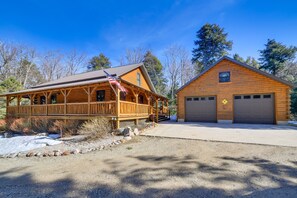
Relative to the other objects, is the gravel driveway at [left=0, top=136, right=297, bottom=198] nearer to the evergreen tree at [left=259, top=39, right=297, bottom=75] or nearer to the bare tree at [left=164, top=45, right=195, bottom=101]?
the evergreen tree at [left=259, top=39, right=297, bottom=75]

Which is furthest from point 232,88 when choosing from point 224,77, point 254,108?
point 254,108

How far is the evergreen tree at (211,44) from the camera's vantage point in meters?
28.3

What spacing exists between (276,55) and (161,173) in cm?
3073

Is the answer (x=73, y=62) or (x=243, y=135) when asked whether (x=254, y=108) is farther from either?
(x=73, y=62)

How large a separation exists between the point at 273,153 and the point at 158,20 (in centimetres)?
1616

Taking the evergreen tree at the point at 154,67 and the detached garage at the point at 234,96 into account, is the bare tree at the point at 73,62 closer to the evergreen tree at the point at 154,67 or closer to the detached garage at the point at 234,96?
the evergreen tree at the point at 154,67

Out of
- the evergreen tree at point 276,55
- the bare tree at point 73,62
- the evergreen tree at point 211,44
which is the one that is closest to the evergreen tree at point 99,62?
the bare tree at point 73,62

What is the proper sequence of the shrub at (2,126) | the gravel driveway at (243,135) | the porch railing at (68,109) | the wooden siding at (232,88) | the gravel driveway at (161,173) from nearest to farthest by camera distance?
the gravel driveway at (161,173), the gravel driveway at (243,135), the porch railing at (68,109), the wooden siding at (232,88), the shrub at (2,126)

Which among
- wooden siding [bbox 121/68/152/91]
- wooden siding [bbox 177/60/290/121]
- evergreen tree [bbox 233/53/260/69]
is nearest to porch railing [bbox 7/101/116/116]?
wooden siding [bbox 121/68/152/91]

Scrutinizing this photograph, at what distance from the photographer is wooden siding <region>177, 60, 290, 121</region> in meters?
12.3

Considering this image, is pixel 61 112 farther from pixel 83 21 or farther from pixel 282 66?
pixel 282 66

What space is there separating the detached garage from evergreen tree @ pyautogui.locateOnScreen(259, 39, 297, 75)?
15974 mm

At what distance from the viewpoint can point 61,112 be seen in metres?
12.3

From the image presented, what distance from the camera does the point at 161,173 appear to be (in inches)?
162
